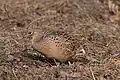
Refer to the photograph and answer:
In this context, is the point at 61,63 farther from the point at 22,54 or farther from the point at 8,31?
the point at 8,31

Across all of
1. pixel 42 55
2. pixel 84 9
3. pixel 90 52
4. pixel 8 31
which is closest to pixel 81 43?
pixel 90 52

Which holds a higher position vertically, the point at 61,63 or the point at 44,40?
the point at 44,40

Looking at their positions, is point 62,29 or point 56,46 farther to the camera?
point 62,29

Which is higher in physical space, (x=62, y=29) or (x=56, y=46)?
(x=56, y=46)

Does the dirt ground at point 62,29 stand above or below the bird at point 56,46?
below

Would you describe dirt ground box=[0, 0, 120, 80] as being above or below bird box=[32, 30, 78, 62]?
below
